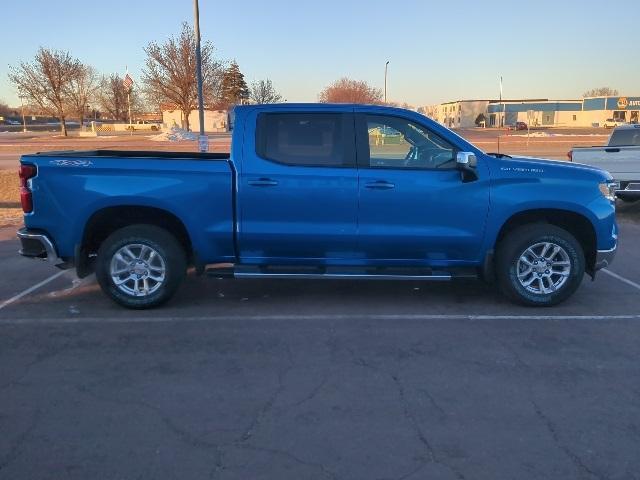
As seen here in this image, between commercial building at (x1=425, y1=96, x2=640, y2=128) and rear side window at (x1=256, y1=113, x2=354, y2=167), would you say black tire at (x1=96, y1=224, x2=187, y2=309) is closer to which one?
rear side window at (x1=256, y1=113, x2=354, y2=167)

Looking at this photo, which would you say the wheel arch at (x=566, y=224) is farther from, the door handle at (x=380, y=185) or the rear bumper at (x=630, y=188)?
the rear bumper at (x=630, y=188)

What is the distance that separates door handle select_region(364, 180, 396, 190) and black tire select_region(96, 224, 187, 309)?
6.52 feet

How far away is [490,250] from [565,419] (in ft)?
8.07

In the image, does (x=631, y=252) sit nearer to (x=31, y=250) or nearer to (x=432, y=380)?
(x=432, y=380)

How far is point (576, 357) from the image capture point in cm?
494

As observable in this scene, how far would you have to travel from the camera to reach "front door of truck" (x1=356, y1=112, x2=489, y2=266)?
5.95m

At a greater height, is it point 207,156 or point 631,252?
point 207,156

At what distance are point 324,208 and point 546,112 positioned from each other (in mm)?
104448

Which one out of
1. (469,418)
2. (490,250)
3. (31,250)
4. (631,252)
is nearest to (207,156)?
(31,250)

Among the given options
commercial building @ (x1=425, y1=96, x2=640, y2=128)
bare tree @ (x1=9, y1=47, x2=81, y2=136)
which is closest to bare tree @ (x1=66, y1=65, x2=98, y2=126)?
bare tree @ (x1=9, y1=47, x2=81, y2=136)

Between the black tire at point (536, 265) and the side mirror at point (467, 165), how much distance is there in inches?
30.0

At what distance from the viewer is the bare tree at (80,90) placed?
2322 inches

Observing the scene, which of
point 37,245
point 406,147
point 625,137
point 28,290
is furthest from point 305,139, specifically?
point 625,137

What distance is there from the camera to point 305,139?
609cm
